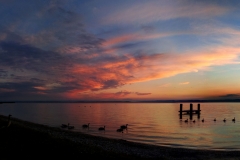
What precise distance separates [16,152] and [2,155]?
878mm

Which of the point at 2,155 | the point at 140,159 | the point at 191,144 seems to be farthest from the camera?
the point at 191,144

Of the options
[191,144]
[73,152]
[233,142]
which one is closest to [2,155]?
[73,152]

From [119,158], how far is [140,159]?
6.03ft

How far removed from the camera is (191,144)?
2994cm

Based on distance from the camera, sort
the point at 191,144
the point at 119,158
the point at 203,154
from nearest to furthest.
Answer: the point at 119,158 < the point at 203,154 < the point at 191,144

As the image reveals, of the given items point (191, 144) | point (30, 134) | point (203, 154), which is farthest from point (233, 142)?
point (30, 134)

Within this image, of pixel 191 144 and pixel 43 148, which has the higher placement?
pixel 43 148

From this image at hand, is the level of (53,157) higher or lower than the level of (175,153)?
higher

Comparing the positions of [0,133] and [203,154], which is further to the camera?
[203,154]

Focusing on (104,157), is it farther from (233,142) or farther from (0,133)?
(233,142)

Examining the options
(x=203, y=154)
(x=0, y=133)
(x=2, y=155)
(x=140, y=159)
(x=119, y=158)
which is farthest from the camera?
A: (x=203, y=154)

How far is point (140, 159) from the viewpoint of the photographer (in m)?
16.0

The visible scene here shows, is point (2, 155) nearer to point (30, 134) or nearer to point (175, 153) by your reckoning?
point (30, 134)

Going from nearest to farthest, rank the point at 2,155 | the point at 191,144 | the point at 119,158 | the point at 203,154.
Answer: the point at 2,155 → the point at 119,158 → the point at 203,154 → the point at 191,144
